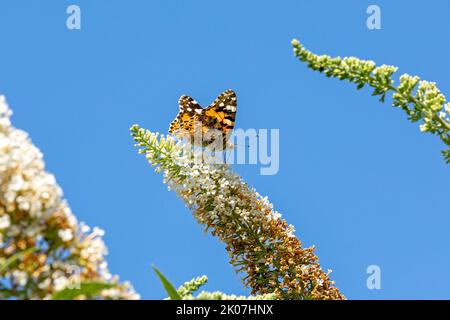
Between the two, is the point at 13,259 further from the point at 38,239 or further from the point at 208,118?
the point at 208,118

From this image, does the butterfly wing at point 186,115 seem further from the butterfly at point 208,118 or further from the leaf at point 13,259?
the leaf at point 13,259

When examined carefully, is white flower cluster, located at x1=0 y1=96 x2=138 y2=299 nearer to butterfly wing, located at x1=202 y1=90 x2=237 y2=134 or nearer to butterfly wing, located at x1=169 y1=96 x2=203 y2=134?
butterfly wing, located at x1=169 y1=96 x2=203 y2=134

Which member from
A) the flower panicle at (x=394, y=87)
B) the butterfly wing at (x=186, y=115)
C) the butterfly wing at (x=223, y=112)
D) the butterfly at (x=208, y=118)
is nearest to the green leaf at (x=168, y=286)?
the flower panicle at (x=394, y=87)

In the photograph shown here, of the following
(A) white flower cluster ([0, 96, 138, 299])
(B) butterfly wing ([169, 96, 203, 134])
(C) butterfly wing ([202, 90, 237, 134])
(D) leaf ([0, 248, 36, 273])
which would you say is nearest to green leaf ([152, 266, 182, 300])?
(A) white flower cluster ([0, 96, 138, 299])

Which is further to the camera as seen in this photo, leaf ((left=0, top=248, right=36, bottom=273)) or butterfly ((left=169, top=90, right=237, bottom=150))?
butterfly ((left=169, top=90, right=237, bottom=150))

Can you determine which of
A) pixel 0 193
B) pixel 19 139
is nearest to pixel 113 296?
pixel 0 193
